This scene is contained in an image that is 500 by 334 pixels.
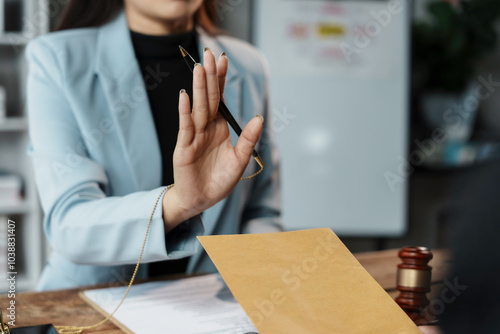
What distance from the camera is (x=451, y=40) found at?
3.34 m

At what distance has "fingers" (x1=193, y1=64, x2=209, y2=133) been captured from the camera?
1.97 ft

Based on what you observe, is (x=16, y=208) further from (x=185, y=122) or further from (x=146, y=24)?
(x=185, y=122)

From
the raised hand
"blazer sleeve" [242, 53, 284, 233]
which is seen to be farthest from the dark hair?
the raised hand

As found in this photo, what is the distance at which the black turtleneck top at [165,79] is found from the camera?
0.83 m

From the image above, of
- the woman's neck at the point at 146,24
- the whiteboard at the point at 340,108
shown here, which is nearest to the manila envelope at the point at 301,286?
the woman's neck at the point at 146,24

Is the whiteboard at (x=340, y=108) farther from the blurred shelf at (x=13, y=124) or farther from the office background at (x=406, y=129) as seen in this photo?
the blurred shelf at (x=13, y=124)

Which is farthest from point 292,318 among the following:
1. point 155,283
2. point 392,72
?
point 392,72

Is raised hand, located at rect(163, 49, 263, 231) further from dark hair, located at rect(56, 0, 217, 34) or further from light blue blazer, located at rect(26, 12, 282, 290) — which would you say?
dark hair, located at rect(56, 0, 217, 34)

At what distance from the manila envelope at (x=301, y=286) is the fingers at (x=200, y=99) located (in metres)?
0.14

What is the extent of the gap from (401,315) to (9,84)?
261cm

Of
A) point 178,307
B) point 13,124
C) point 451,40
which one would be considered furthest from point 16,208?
point 451,40

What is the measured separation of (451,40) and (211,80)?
310 centimetres

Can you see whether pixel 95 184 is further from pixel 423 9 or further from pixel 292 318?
pixel 423 9

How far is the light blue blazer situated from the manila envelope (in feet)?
0.58
